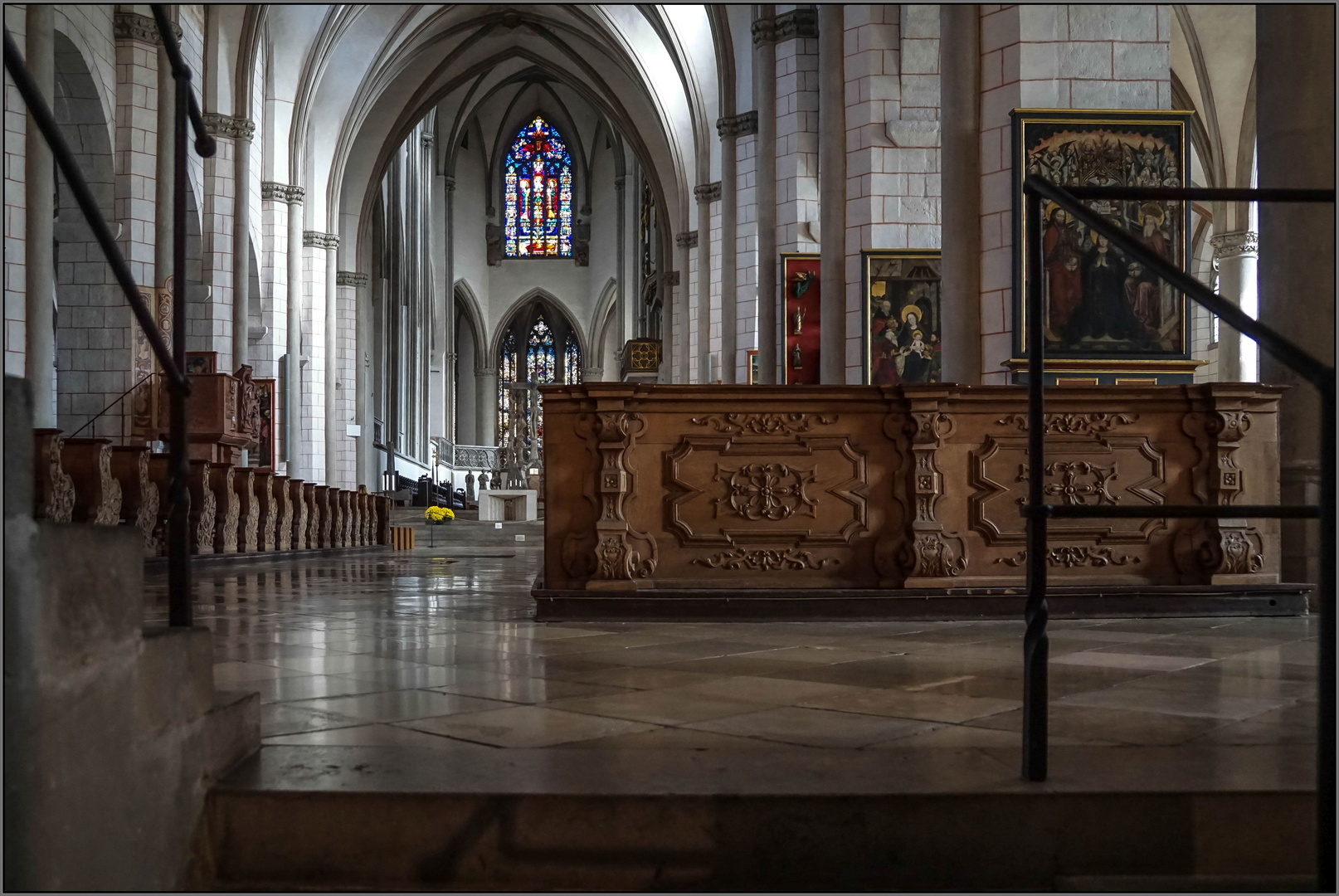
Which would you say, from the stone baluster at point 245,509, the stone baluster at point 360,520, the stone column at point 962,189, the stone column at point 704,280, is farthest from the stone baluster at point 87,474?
the stone column at point 704,280

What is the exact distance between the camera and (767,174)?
15789 mm

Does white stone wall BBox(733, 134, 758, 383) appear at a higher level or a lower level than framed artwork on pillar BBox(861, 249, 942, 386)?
higher

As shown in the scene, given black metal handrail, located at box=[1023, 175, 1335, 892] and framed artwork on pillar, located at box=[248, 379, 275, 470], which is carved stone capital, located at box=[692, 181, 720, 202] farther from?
black metal handrail, located at box=[1023, 175, 1335, 892]

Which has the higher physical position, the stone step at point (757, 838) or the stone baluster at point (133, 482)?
the stone baluster at point (133, 482)

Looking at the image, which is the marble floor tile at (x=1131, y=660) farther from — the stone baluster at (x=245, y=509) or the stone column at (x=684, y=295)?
the stone column at (x=684, y=295)

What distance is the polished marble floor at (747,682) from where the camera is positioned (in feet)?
9.11

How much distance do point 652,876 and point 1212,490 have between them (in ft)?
15.7

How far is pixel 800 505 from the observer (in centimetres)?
601

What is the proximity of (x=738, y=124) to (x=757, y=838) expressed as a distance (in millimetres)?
18586

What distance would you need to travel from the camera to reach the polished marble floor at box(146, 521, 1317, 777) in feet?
9.11

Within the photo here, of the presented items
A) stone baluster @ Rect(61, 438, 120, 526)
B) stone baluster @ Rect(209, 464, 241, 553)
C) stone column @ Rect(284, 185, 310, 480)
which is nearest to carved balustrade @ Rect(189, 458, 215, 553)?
stone baluster @ Rect(209, 464, 241, 553)

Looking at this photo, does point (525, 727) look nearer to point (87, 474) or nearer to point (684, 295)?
point (87, 474)

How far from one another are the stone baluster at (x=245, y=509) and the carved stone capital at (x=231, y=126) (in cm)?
855

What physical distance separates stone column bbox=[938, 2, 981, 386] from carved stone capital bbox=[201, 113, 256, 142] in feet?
48.5
